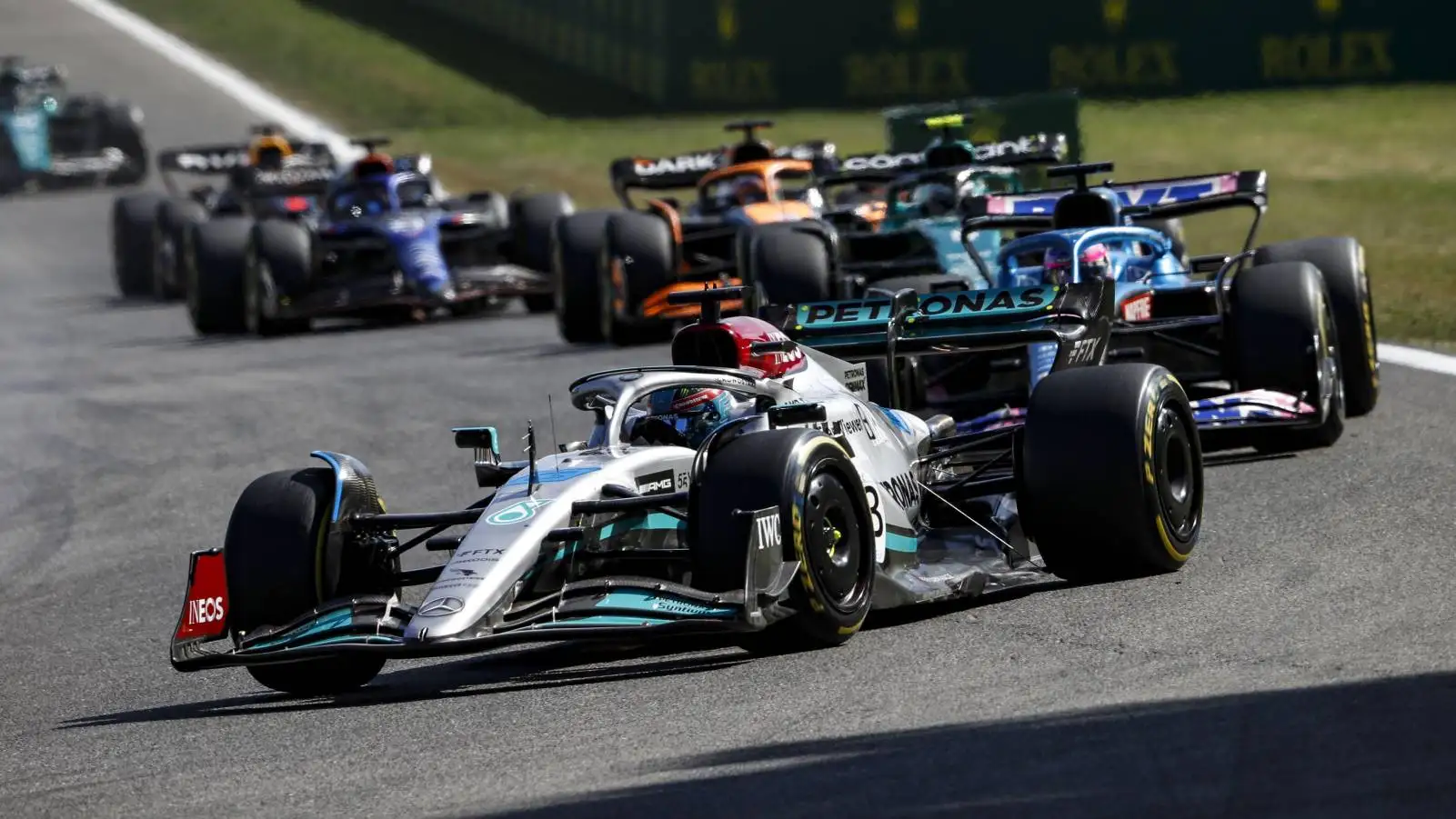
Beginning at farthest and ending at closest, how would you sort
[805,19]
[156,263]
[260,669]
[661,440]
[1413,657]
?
1. [805,19]
2. [156,263]
3. [661,440]
4. [260,669]
5. [1413,657]

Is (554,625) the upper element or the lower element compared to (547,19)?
lower

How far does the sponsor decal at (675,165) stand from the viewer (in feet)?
74.4

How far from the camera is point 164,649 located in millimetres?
10273

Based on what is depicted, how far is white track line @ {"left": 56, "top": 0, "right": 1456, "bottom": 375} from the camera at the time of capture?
44.1 meters

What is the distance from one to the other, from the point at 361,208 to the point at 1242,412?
44.7 feet

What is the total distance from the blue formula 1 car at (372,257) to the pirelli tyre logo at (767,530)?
15.6 metres

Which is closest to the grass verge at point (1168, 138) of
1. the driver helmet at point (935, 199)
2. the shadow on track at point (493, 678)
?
the driver helmet at point (935, 199)

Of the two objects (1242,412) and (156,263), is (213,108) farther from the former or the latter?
(1242,412)

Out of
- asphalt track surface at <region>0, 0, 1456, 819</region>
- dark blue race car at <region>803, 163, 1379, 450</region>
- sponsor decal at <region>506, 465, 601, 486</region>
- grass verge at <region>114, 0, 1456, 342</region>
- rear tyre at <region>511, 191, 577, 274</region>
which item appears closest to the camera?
asphalt track surface at <region>0, 0, 1456, 819</region>

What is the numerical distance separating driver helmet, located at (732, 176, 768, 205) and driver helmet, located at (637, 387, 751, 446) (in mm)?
12594

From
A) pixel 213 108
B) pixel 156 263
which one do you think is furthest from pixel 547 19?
pixel 156 263

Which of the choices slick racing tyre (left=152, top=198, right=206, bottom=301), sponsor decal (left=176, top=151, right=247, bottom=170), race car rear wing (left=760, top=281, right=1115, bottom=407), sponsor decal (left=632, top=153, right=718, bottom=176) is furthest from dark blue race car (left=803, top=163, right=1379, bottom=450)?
slick racing tyre (left=152, top=198, right=206, bottom=301)

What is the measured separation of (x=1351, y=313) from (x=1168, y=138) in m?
21.4

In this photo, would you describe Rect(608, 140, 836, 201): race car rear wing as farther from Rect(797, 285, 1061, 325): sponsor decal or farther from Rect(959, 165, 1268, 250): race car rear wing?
Rect(797, 285, 1061, 325): sponsor decal
